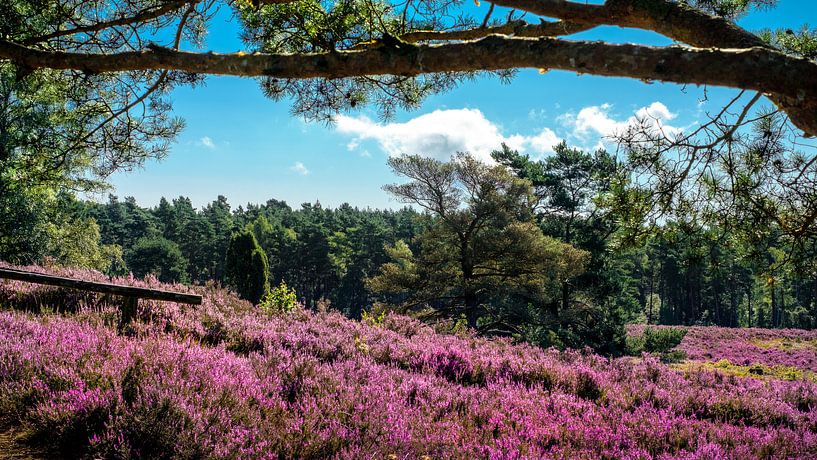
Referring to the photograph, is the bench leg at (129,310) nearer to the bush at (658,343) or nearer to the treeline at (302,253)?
the bush at (658,343)

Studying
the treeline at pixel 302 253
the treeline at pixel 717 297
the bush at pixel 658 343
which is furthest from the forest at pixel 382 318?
the treeline at pixel 302 253

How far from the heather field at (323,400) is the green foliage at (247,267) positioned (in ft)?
103

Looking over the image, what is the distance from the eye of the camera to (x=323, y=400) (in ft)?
11.5

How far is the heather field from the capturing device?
2930 millimetres

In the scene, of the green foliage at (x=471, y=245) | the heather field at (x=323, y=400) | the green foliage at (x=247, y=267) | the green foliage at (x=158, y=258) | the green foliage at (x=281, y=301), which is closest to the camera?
the heather field at (x=323, y=400)

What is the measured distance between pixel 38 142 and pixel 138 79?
1.54 metres

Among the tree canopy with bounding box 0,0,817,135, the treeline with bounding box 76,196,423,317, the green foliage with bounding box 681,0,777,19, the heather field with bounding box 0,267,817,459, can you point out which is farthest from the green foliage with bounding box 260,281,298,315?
the treeline with bounding box 76,196,423,317

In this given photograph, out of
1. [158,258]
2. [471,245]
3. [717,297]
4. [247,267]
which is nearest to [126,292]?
[471,245]

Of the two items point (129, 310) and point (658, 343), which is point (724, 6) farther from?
point (658, 343)

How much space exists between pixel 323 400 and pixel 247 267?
1443 inches

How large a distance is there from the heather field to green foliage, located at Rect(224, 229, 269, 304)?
3126 centimetres

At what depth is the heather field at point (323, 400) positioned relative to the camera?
2.93 meters

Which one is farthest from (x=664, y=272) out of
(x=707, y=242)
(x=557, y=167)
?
(x=707, y=242)

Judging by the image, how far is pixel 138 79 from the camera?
645 centimetres
